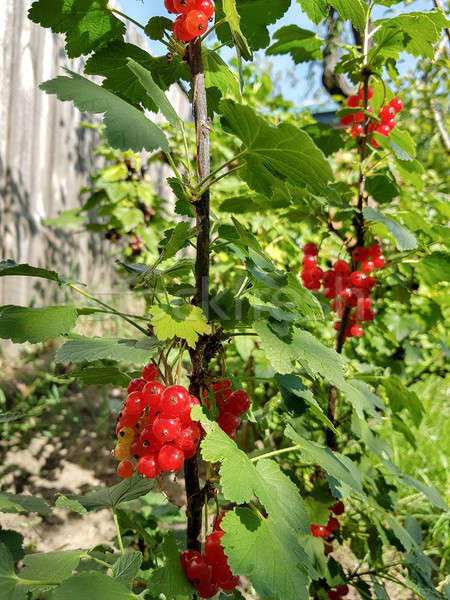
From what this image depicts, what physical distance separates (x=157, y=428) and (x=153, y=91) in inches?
21.2

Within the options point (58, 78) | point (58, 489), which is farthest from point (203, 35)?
point (58, 489)

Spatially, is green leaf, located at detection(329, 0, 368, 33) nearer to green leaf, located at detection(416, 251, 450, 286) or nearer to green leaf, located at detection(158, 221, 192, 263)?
green leaf, located at detection(158, 221, 192, 263)

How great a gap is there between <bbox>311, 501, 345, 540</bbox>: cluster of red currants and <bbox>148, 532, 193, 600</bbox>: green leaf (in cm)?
70

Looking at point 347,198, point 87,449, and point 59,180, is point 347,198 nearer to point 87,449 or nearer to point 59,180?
point 87,449

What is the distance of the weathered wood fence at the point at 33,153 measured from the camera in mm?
2996

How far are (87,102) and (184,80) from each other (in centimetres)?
42

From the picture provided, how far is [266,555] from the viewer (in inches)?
29.6

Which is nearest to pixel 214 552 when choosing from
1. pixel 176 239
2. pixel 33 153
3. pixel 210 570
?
pixel 210 570

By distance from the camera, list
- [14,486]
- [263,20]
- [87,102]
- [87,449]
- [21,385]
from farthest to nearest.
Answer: [21,385] → [87,449] → [14,486] → [263,20] → [87,102]

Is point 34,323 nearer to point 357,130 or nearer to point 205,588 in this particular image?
point 205,588

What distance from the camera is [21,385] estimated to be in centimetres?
301

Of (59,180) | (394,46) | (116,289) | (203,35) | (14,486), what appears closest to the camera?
(203,35)

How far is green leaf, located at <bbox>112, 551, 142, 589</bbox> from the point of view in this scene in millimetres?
781

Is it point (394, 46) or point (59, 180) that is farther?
point (59, 180)
